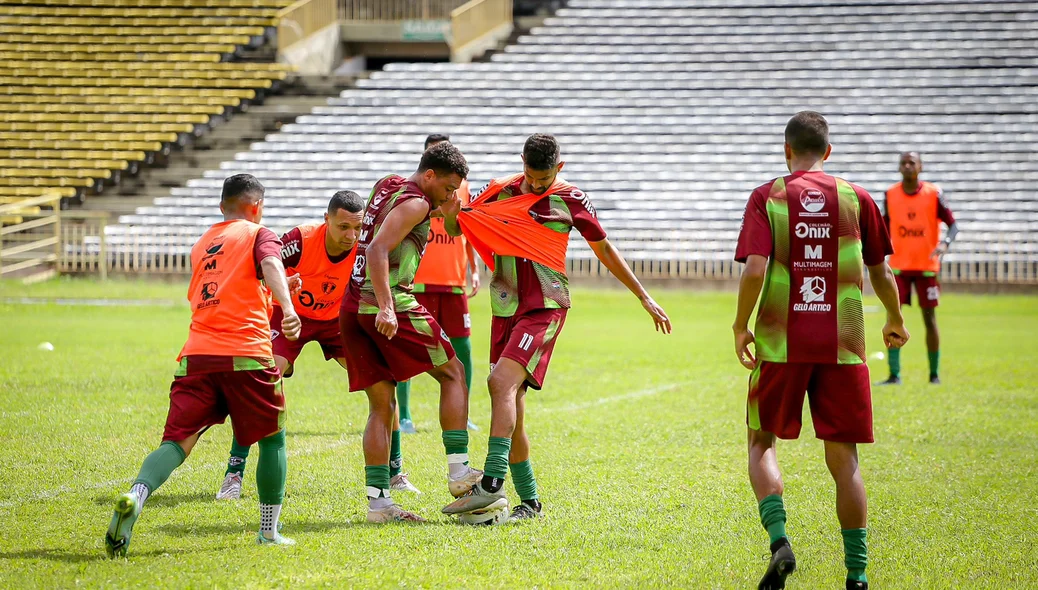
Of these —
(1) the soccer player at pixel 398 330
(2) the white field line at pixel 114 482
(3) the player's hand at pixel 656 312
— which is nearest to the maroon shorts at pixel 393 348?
(1) the soccer player at pixel 398 330

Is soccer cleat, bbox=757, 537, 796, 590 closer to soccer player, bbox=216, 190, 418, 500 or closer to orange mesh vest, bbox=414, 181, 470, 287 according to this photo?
soccer player, bbox=216, 190, 418, 500

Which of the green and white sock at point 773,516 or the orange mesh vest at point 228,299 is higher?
the orange mesh vest at point 228,299

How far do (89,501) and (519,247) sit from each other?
268 centimetres

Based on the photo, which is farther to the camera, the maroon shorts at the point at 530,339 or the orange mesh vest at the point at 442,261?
the orange mesh vest at the point at 442,261

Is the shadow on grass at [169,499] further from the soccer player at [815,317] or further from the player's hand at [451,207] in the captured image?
the soccer player at [815,317]

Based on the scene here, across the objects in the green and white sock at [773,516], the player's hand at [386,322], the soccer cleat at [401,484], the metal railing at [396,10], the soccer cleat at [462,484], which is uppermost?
→ the metal railing at [396,10]

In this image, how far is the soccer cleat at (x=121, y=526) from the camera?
4.57 metres

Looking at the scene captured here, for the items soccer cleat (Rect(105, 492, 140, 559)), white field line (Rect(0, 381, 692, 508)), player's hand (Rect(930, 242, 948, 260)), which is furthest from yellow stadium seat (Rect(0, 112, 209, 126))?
soccer cleat (Rect(105, 492, 140, 559))

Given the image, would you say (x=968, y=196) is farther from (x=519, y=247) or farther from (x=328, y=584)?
(x=328, y=584)

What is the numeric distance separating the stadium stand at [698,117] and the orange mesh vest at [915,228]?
12158 millimetres

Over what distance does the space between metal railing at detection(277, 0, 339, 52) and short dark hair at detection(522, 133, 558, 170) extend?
28788 mm

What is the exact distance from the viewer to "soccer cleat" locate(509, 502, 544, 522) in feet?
18.5

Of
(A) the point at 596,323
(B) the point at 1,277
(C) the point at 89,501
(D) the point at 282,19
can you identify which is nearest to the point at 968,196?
(A) the point at 596,323

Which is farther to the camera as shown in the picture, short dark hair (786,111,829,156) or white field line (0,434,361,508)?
white field line (0,434,361,508)
